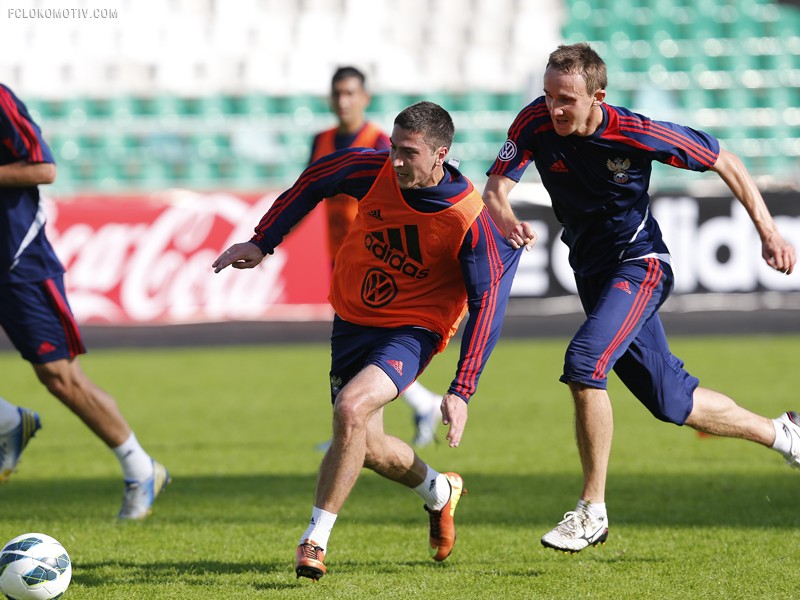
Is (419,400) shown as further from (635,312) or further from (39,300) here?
(635,312)

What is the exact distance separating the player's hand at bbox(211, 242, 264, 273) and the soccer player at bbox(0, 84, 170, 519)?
66.4 inches

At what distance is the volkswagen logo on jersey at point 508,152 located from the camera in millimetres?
5598

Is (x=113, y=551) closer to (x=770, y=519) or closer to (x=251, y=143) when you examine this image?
(x=770, y=519)

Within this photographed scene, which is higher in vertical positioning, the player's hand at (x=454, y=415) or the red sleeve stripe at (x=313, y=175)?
the red sleeve stripe at (x=313, y=175)

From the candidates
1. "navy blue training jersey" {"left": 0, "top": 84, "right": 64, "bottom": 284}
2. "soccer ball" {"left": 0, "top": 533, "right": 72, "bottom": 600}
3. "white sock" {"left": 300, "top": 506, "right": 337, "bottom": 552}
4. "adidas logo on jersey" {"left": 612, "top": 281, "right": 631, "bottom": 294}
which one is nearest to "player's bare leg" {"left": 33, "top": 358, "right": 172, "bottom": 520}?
"navy blue training jersey" {"left": 0, "top": 84, "right": 64, "bottom": 284}

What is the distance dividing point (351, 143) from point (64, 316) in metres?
3.04

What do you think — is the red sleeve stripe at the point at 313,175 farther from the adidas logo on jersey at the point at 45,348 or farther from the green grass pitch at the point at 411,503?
the adidas logo on jersey at the point at 45,348

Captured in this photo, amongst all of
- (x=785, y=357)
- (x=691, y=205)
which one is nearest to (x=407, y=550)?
(x=785, y=357)

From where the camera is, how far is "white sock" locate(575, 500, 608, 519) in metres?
5.43

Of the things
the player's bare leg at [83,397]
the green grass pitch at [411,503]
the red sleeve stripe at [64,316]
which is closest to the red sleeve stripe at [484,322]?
the green grass pitch at [411,503]

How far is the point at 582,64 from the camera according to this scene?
17.5ft

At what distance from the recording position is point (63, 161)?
17922mm

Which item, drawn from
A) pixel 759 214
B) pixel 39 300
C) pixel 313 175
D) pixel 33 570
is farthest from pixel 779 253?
pixel 39 300

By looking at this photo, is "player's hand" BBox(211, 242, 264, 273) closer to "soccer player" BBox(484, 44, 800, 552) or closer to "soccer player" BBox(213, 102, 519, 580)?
"soccer player" BBox(213, 102, 519, 580)
